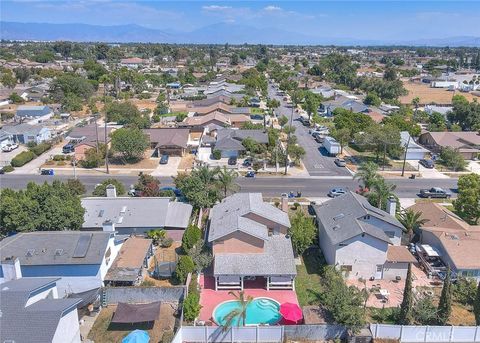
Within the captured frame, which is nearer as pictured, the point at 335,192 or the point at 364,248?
the point at 364,248

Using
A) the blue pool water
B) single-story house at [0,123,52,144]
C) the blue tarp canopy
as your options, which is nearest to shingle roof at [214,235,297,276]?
the blue pool water

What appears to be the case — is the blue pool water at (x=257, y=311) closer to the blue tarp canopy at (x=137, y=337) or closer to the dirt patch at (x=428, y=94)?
the blue tarp canopy at (x=137, y=337)

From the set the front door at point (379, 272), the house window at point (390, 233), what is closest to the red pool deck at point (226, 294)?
the front door at point (379, 272)

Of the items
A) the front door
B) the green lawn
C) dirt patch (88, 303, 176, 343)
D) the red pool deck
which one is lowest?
dirt patch (88, 303, 176, 343)

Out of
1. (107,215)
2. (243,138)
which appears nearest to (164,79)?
(243,138)

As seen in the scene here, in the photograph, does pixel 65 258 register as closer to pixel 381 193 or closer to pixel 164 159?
pixel 381 193

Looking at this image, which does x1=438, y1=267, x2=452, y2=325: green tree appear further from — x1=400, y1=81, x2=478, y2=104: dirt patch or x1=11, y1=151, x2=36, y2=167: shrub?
x1=400, y1=81, x2=478, y2=104: dirt patch

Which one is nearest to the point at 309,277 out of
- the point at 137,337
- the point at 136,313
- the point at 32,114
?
the point at 136,313
